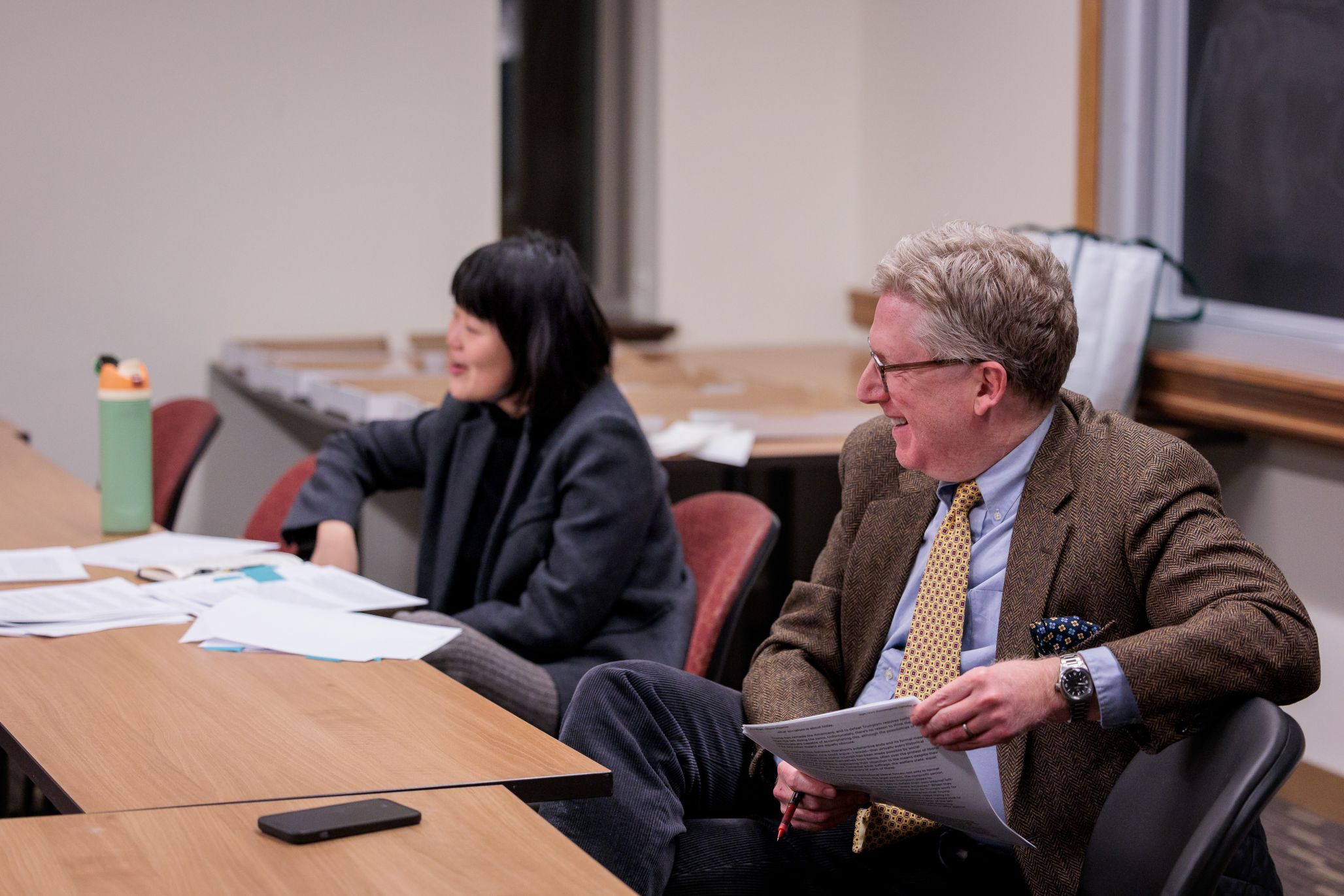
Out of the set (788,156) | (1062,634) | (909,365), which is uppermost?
(788,156)

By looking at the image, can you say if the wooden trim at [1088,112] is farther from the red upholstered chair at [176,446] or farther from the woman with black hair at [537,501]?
the red upholstered chair at [176,446]

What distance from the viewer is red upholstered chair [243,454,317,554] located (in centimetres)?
275

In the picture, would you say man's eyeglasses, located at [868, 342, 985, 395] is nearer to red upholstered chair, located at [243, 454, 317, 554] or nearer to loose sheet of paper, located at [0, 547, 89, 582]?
loose sheet of paper, located at [0, 547, 89, 582]

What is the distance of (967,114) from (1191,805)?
11.9 feet

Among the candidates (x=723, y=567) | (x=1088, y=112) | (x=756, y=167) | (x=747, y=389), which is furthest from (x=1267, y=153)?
(x=756, y=167)

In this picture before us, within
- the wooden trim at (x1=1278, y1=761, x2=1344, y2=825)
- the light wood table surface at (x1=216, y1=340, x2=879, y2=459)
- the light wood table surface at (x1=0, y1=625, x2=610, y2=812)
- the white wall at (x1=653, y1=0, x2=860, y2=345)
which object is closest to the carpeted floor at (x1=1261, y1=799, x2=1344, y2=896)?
the wooden trim at (x1=1278, y1=761, x2=1344, y2=825)

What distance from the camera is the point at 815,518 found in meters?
3.76

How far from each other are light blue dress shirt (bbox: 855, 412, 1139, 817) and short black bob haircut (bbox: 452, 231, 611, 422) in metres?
0.80

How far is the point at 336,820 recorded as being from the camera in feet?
3.89

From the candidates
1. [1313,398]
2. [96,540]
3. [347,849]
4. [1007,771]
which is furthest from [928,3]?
[347,849]

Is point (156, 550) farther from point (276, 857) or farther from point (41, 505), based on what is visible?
point (276, 857)

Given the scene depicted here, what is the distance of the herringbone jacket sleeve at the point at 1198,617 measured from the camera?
4.53ft

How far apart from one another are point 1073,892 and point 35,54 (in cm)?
411

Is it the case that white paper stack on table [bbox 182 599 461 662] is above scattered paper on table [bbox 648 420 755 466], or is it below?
below
